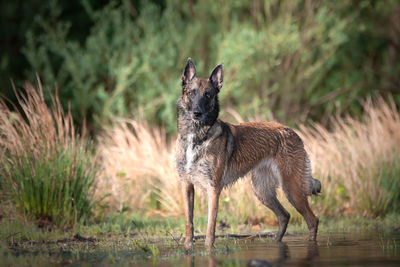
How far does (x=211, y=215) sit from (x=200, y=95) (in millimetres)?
1622

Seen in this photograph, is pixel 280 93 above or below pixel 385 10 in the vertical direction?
below

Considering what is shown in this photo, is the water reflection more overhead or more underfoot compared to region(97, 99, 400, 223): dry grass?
more underfoot

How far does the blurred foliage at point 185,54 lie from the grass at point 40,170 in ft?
25.2

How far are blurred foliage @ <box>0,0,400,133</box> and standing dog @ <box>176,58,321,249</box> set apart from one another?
28.0ft

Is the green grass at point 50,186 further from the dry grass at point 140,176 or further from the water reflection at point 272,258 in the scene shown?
the water reflection at point 272,258

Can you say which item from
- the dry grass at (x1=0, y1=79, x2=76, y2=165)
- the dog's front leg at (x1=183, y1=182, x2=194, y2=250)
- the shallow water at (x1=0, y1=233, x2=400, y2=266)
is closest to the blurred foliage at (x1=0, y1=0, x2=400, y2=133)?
the dry grass at (x1=0, y1=79, x2=76, y2=165)

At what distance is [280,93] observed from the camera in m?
20.2

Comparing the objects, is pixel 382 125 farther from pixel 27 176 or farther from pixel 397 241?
pixel 27 176

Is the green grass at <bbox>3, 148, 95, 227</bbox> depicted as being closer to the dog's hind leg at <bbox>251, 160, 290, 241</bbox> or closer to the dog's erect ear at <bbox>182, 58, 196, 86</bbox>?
the dog's erect ear at <bbox>182, 58, 196, 86</bbox>

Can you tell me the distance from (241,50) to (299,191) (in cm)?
957

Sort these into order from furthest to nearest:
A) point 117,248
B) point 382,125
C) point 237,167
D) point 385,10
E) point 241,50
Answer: point 385,10, point 241,50, point 382,125, point 237,167, point 117,248

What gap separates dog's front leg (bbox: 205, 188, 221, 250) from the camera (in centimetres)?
745

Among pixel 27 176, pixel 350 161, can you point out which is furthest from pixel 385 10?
pixel 27 176

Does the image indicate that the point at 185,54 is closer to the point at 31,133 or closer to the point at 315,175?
the point at 315,175
